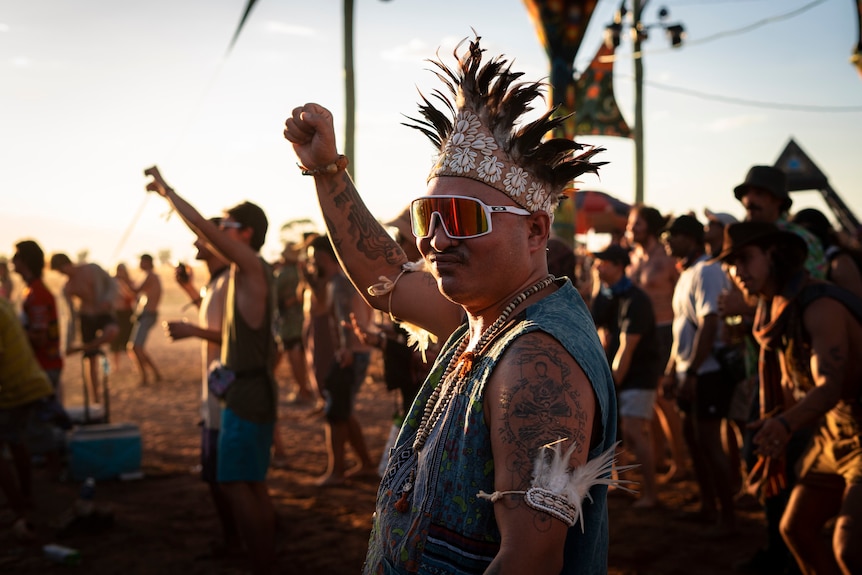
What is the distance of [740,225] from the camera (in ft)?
14.7

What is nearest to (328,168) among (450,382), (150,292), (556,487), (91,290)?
(450,382)

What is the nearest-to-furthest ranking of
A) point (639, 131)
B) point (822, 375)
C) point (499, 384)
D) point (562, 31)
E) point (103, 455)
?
point (499, 384) → point (822, 375) → point (103, 455) → point (562, 31) → point (639, 131)

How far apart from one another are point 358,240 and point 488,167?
3.07 feet

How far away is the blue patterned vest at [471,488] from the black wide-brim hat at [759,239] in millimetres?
2741

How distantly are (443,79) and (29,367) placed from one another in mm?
6057

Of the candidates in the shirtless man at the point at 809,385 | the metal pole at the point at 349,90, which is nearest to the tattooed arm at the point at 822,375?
the shirtless man at the point at 809,385

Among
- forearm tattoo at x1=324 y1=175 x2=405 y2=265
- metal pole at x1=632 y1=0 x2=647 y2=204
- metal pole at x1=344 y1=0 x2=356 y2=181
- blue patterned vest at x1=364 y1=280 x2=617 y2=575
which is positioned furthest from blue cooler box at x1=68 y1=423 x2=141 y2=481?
metal pole at x1=632 y1=0 x2=647 y2=204

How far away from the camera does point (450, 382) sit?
1.97 meters

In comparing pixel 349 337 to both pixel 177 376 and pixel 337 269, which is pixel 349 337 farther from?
pixel 177 376

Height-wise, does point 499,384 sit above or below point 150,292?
below

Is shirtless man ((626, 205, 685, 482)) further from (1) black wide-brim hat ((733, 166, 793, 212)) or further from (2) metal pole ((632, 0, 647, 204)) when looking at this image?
(2) metal pole ((632, 0, 647, 204))

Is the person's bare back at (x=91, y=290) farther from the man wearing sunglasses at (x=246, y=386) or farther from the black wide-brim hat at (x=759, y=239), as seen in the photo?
the black wide-brim hat at (x=759, y=239)

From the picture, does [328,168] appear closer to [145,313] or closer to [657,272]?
[657,272]

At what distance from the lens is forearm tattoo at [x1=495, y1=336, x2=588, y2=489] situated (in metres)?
1.63
